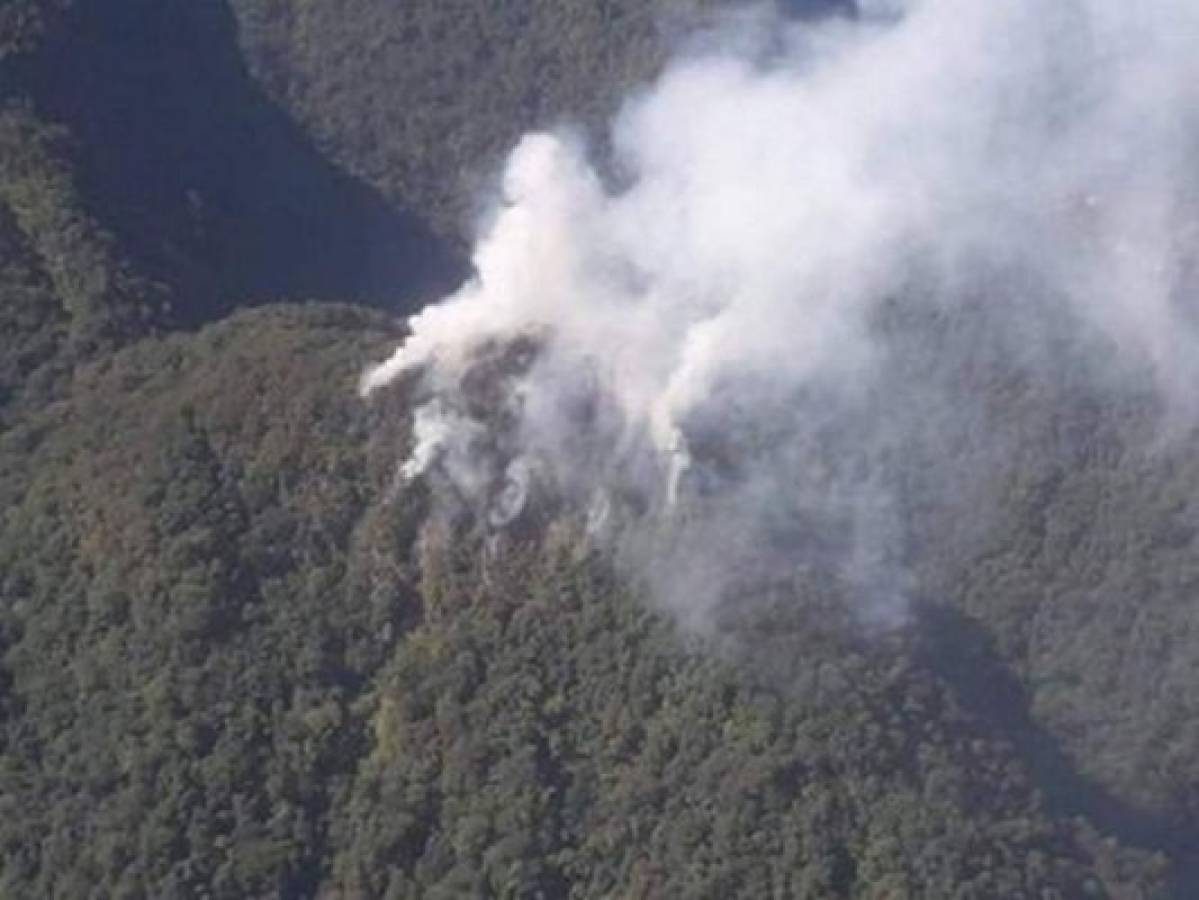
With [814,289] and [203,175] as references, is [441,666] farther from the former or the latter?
[203,175]

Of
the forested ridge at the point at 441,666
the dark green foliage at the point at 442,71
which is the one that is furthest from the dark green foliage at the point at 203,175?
the dark green foliage at the point at 442,71

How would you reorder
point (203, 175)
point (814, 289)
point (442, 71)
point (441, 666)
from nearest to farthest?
point (441, 666), point (814, 289), point (203, 175), point (442, 71)

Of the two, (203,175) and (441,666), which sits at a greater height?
(203,175)

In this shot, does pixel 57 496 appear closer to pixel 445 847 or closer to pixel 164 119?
pixel 445 847

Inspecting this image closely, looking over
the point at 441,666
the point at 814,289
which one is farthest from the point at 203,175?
the point at 441,666

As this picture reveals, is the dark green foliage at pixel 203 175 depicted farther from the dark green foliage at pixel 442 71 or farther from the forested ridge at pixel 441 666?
the dark green foliage at pixel 442 71

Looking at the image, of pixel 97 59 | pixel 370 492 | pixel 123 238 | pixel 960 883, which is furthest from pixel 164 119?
pixel 960 883

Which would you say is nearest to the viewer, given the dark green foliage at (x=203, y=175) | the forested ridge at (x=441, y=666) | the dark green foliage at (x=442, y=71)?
the forested ridge at (x=441, y=666)
